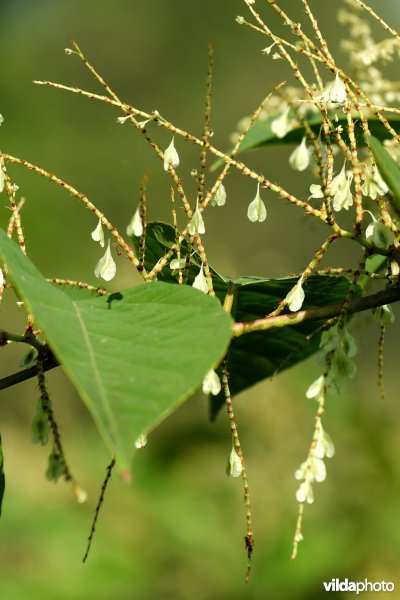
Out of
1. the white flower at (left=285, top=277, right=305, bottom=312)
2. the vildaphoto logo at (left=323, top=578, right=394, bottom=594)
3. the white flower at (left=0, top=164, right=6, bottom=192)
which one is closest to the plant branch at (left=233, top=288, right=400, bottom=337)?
the white flower at (left=285, top=277, right=305, bottom=312)

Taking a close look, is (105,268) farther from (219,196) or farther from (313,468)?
(313,468)

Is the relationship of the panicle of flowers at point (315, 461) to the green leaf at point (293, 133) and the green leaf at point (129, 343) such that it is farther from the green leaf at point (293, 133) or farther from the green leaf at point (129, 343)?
the green leaf at point (293, 133)

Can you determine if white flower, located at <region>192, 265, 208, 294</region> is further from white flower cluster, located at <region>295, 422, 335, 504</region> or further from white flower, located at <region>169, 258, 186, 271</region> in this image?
white flower cluster, located at <region>295, 422, 335, 504</region>

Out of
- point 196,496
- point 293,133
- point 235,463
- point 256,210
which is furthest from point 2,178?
point 196,496

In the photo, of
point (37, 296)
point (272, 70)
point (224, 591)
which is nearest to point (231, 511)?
point (224, 591)

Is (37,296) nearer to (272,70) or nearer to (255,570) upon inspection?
(255,570)

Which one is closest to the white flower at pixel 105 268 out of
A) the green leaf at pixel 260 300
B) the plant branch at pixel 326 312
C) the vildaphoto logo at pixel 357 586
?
the green leaf at pixel 260 300
